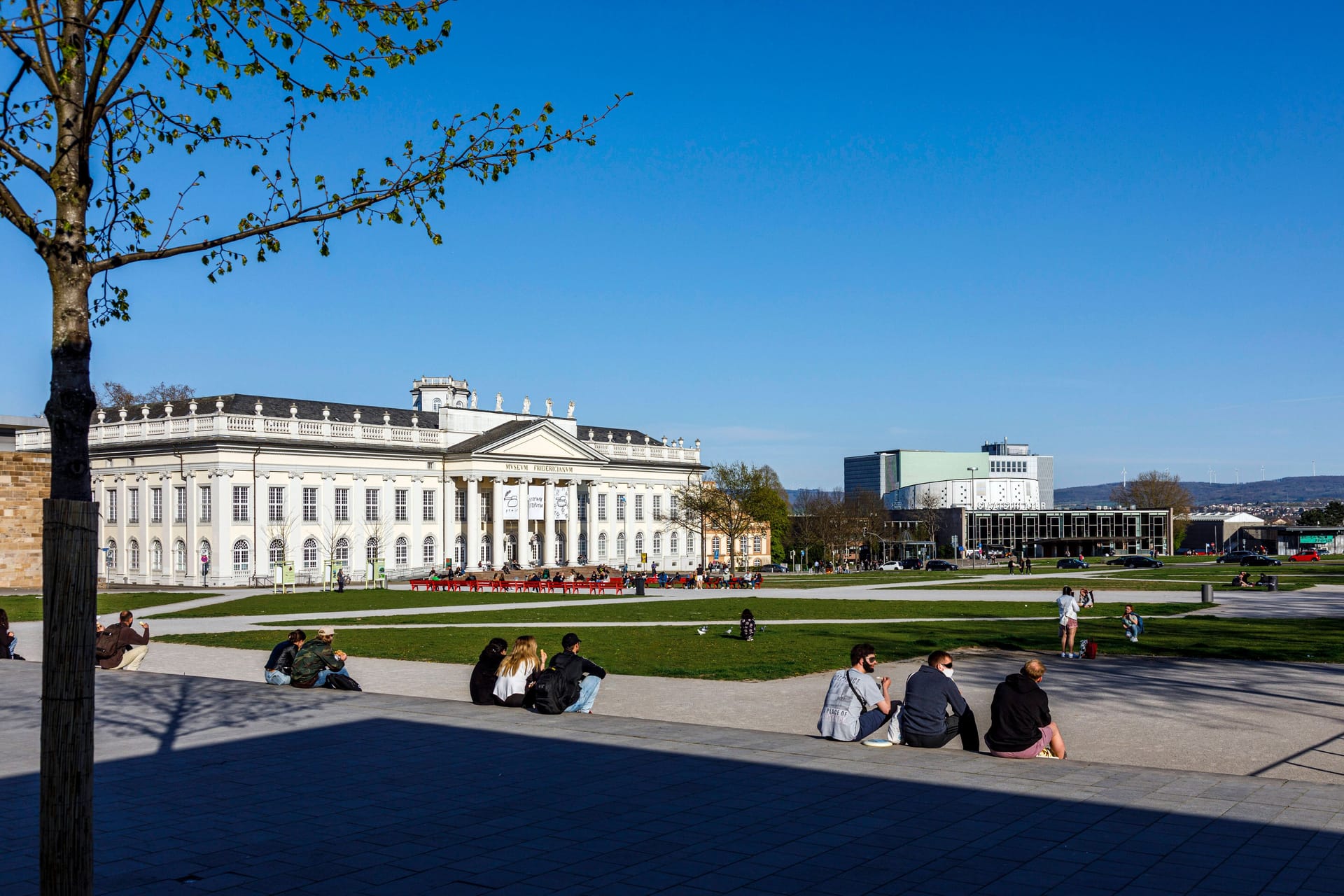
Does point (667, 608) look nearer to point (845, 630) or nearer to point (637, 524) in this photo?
point (845, 630)

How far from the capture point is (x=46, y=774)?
6133 mm

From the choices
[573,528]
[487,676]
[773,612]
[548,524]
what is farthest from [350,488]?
[487,676]

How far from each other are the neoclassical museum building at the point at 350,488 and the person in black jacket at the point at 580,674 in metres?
56.7

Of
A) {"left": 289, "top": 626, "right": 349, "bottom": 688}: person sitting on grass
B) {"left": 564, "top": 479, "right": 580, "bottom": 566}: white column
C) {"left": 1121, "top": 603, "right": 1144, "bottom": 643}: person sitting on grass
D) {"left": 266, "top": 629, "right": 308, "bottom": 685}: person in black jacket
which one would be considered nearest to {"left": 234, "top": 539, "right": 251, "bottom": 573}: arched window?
{"left": 564, "top": 479, "right": 580, "bottom": 566}: white column

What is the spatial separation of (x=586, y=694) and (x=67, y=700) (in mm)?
10548

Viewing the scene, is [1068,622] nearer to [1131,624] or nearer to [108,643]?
[1131,624]

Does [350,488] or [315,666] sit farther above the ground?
[350,488]

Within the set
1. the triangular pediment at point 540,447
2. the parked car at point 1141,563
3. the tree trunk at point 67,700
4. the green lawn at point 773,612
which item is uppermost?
the triangular pediment at point 540,447

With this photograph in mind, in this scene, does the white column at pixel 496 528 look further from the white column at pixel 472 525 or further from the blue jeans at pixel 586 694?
the blue jeans at pixel 586 694

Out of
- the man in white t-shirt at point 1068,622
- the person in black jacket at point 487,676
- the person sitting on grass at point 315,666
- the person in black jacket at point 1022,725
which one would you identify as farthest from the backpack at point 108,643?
the man in white t-shirt at point 1068,622

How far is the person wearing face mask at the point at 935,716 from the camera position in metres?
13.3

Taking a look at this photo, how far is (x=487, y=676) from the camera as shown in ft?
56.5

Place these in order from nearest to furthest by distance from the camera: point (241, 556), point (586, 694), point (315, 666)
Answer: point (586, 694) → point (315, 666) → point (241, 556)

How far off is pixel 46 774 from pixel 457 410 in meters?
91.7
